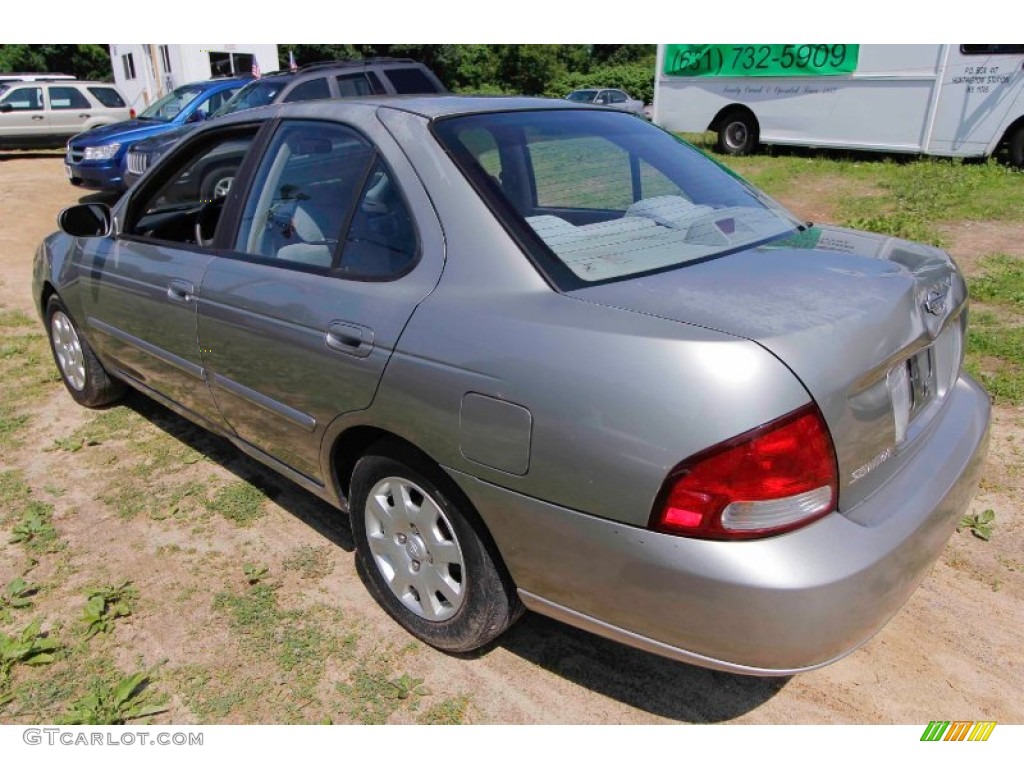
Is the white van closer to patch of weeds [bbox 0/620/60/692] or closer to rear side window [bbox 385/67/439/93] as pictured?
rear side window [bbox 385/67/439/93]

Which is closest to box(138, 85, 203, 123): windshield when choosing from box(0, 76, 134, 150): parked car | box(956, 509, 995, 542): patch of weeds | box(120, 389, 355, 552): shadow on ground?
box(0, 76, 134, 150): parked car

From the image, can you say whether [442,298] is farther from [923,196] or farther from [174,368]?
[923,196]

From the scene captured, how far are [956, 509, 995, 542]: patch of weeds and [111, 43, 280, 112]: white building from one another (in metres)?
22.7

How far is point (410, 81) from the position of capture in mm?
9297

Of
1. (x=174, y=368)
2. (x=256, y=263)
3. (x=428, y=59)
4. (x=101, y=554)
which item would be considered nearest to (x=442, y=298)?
(x=256, y=263)

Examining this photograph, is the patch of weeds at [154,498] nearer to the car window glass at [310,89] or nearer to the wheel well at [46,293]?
the wheel well at [46,293]

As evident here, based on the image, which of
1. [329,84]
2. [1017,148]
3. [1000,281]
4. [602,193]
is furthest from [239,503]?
[1017,148]

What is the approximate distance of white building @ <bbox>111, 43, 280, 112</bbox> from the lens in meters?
23.0

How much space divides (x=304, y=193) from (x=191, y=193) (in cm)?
186

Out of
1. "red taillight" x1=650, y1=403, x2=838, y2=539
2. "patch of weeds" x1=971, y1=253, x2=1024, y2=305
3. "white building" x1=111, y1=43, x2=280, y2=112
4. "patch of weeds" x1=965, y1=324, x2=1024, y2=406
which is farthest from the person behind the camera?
"white building" x1=111, y1=43, x2=280, y2=112

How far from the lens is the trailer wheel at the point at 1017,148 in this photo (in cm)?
1041

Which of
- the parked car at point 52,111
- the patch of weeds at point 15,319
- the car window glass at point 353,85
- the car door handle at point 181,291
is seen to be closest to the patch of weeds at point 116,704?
the car door handle at point 181,291

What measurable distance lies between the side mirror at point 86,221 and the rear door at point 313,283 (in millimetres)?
1140

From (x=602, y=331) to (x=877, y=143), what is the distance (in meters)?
12.2
